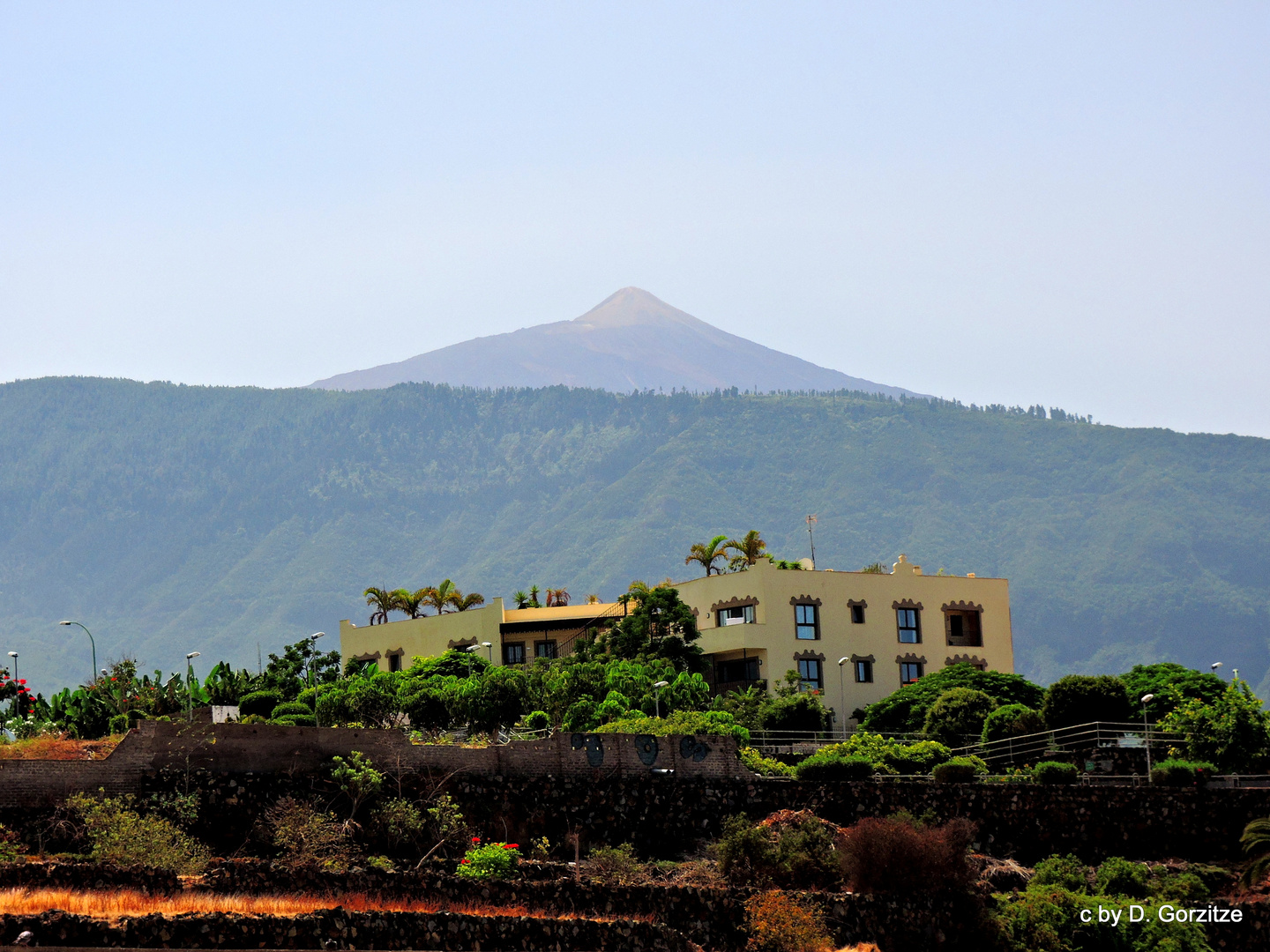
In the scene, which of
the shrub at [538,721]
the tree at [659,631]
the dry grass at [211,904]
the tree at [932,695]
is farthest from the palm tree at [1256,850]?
the tree at [659,631]

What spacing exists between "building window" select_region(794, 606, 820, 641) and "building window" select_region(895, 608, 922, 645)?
5.14 metres

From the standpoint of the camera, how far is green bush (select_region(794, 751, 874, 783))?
59.2m

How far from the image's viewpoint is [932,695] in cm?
7994

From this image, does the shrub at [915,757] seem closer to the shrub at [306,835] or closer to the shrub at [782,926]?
the shrub at [782,926]

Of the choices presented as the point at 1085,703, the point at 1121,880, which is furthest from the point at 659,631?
the point at 1121,880

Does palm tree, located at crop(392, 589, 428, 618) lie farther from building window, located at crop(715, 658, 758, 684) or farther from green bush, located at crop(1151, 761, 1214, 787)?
green bush, located at crop(1151, 761, 1214, 787)

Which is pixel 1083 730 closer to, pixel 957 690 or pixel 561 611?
pixel 957 690

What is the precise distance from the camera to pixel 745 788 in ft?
187

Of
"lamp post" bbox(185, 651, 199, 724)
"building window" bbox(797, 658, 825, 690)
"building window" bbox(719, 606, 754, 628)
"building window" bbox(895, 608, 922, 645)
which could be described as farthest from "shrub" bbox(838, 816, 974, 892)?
"building window" bbox(895, 608, 922, 645)

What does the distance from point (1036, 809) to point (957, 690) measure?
17111mm

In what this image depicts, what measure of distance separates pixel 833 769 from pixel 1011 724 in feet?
40.4

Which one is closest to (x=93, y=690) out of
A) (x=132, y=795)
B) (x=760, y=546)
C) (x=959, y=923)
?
(x=132, y=795)

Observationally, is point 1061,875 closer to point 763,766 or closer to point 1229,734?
point 763,766

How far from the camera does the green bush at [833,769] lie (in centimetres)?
5922
